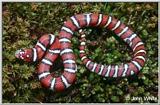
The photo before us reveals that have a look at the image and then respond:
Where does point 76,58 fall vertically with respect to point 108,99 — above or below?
above

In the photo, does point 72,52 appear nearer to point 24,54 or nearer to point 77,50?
point 77,50

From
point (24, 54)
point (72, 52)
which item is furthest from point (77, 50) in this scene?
point (24, 54)

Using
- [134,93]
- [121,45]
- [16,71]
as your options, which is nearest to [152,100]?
[134,93]

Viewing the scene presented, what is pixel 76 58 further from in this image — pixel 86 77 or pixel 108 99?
pixel 108 99

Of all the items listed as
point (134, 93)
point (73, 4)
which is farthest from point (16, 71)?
point (134, 93)

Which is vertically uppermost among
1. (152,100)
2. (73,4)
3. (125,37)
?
(73,4)

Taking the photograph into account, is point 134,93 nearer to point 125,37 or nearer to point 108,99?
point 108,99
